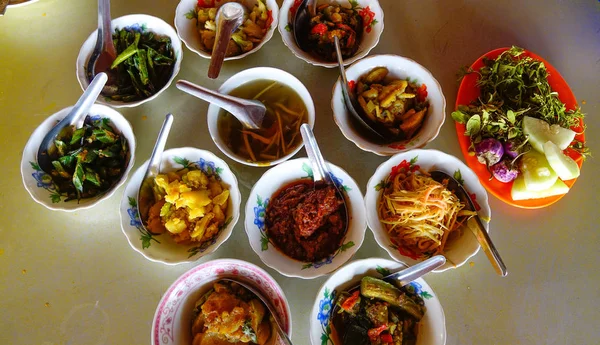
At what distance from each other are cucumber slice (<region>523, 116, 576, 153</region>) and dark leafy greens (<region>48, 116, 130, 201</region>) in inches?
68.2

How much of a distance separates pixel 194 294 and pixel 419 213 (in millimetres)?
935

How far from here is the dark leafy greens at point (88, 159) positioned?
1534 millimetres

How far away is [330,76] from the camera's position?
1866mm

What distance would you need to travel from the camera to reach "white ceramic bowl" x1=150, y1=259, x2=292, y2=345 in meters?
1.34

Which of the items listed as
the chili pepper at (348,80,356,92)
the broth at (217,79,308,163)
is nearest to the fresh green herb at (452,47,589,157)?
the chili pepper at (348,80,356,92)

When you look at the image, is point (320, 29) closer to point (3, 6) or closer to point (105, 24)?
point (105, 24)

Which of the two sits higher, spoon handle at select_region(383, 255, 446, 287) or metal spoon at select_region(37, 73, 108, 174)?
metal spoon at select_region(37, 73, 108, 174)

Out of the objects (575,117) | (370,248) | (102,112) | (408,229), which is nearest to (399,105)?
(408,229)

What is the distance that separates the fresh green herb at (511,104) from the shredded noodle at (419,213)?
0.33 metres

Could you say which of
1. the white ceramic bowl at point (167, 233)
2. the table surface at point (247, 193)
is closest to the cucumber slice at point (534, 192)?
the table surface at point (247, 193)

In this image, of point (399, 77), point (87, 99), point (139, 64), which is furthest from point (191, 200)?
point (399, 77)

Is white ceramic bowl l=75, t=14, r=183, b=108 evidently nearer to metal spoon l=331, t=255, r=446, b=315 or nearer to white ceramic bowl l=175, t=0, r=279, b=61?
white ceramic bowl l=175, t=0, r=279, b=61

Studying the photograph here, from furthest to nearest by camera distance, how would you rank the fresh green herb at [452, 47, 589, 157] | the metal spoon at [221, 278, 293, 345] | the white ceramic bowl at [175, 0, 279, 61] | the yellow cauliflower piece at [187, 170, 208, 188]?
1. the white ceramic bowl at [175, 0, 279, 61]
2. the fresh green herb at [452, 47, 589, 157]
3. the yellow cauliflower piece at [187, 170, 208, 188]
4. the metal spoon at [221, 278, 293, 345]

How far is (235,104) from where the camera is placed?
1492 millimetres
